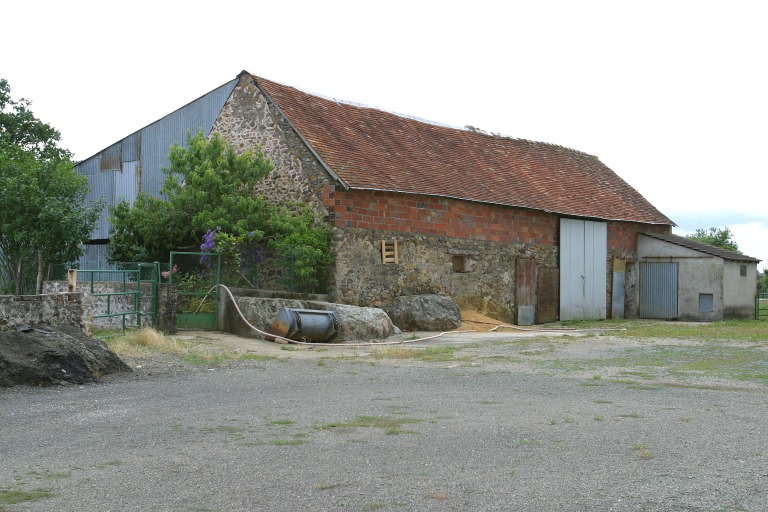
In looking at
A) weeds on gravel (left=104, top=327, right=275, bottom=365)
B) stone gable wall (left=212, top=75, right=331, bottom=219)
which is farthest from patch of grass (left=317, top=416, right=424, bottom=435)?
stone gable wall (left=212, top=75, right=331, bottom=219)

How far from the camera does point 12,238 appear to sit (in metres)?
26.2

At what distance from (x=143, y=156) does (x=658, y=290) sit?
1931 cm

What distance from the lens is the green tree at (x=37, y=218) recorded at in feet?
83.9

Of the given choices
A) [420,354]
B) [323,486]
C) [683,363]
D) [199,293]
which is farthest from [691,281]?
[323,486]

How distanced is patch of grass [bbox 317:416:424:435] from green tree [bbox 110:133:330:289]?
41.4 ft

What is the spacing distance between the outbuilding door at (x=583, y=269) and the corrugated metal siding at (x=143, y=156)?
12.5 meters

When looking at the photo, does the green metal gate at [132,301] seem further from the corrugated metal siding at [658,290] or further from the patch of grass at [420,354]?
the corrugated metal siding at [658,290]

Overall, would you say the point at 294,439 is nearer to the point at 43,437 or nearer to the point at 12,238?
the point at 43,437

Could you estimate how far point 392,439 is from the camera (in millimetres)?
7500

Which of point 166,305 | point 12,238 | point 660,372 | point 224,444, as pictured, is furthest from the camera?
point 12,238

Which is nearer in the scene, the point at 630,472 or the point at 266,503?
the point at 266,503

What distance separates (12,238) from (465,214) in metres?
13.8

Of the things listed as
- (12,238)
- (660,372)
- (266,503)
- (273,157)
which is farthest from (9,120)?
(266,503)

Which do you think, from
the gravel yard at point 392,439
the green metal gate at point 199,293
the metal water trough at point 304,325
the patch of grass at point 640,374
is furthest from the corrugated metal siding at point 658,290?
the patch of grass at point 640,374
